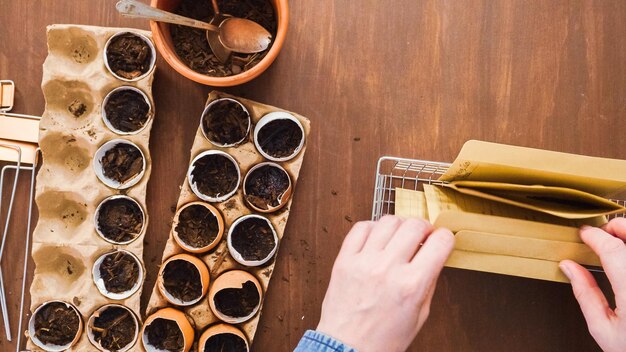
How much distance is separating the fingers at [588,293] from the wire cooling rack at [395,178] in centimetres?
26

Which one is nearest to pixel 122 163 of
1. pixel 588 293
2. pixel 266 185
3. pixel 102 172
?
pixel 102 172

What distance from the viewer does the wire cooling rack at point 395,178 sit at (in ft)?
3.16

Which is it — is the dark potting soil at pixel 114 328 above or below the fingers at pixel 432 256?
below

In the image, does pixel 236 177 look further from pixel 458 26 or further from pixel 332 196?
pixel 458 26

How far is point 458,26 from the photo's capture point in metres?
1.02

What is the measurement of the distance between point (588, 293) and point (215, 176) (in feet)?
2.36

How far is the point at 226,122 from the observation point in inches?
39.4

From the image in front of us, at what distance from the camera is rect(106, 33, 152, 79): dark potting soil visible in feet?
3.21

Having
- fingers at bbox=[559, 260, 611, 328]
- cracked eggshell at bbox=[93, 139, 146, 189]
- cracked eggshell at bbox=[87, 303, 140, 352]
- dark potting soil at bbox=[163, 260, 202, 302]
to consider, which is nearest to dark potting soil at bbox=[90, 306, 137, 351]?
cracked eggshell at bbox=[87, 303, 140, 352]

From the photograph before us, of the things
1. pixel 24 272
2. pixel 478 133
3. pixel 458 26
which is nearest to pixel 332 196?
pixel 478 133

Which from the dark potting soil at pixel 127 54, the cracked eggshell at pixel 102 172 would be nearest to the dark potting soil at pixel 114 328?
the cracked eggshell at pixel 102 172

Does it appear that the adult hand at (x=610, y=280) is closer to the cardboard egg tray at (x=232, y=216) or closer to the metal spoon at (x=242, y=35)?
the cardboard egg tray at (x=232, y=216)

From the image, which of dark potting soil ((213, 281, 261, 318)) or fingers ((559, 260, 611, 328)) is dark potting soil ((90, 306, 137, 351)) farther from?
fingers ((559, 260, 611, 328))

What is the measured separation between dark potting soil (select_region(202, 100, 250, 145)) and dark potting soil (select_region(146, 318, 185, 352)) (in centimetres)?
39
